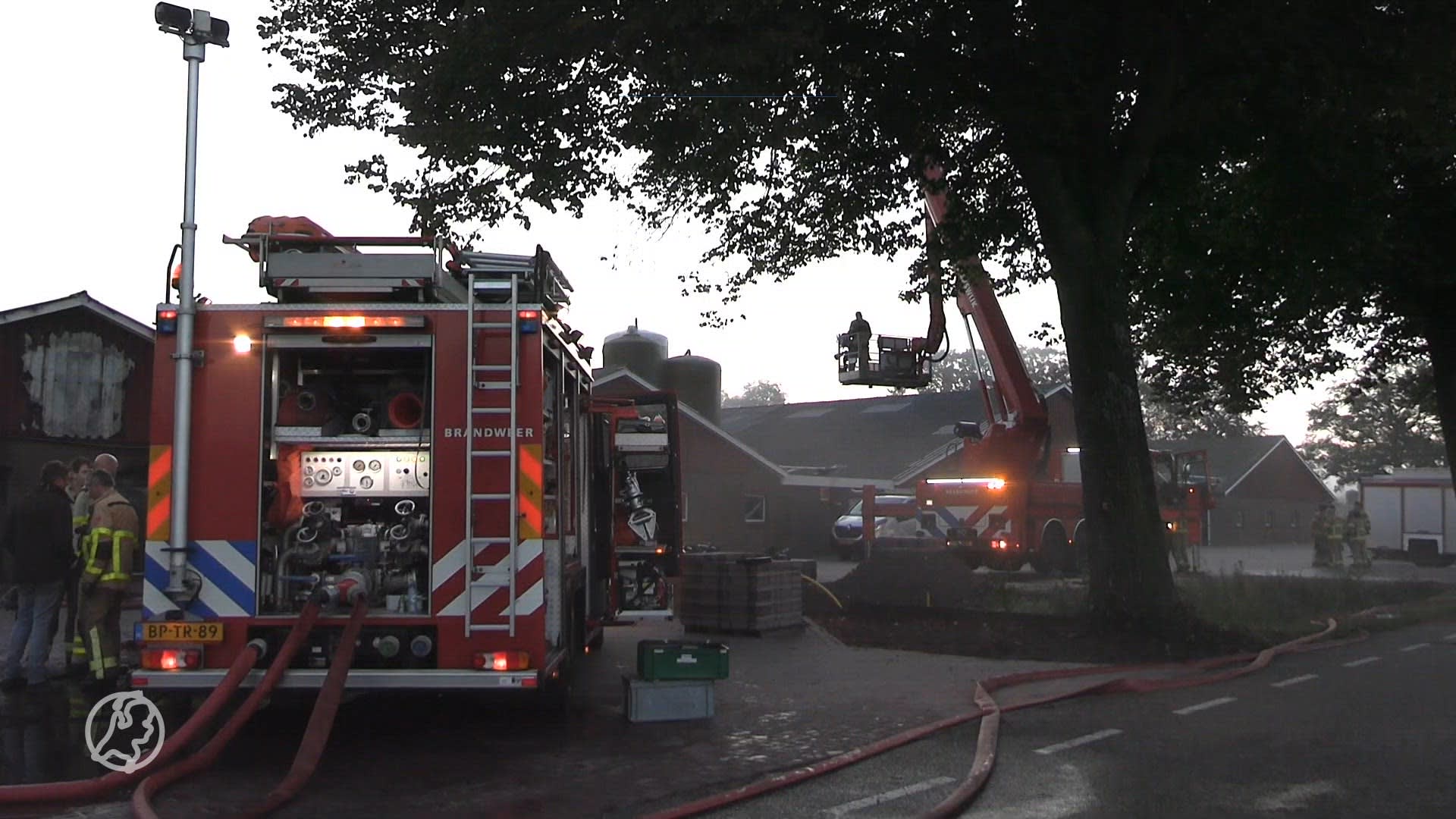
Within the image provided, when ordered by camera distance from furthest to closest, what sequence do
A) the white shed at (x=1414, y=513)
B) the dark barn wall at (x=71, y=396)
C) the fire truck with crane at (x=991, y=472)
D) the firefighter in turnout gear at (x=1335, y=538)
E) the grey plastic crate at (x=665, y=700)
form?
the white shed at (x=1414, y=513), the firefighter in turnout gear at (x=1335, y=538), the fire truck with crane at (x=991, y=472), the dark barn wall at (x=71, y=396), the grey plastic crate at (x=665, y=700)

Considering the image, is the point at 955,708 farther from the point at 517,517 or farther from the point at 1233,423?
the point at 1233,423

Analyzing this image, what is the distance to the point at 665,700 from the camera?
911cm

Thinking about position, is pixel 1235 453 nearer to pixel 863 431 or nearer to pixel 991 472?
pixel 863 431

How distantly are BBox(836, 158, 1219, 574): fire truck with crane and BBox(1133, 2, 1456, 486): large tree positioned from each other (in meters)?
2.39

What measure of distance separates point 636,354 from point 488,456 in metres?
39.6

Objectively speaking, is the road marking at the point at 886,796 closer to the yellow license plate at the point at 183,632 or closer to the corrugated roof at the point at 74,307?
the yellow license plate at the point at 183,632

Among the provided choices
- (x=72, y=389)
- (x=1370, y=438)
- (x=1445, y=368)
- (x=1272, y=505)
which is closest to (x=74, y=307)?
(x=72, y=389)

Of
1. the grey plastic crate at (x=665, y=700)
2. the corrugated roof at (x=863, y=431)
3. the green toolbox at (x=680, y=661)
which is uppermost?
the corrugated roof at (x=863, y=431)

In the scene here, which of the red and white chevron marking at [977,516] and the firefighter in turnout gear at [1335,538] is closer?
the red and white chevron marking at [977,516]

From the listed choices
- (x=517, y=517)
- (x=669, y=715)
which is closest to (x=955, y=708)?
(x=669, y=715)

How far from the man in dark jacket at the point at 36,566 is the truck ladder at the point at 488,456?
4.33 metres

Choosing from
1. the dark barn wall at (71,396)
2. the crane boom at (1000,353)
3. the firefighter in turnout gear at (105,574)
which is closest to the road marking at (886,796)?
the firefighter in turnout gear at (105,574)

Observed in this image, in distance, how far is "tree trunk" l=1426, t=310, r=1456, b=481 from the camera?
66.7 ft

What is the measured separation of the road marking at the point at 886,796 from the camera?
265 inches
